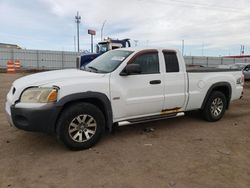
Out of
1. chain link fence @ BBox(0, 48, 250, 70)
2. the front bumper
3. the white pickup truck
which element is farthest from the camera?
chain link fence @ BBox(0, 48, 250, 70)

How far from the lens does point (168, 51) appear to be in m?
5.54

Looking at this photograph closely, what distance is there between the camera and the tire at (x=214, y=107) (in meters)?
6.27

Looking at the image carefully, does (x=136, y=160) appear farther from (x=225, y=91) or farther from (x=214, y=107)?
(x=225, y=91)

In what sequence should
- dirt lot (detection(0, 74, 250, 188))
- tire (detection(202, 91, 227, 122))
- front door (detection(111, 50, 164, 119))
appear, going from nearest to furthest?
1. dirt lot (detection(0, 74, 250, 188))
2. front door (detection(111, 50, 164, 119))
3. tire (detection(202, 91, 227, 122))

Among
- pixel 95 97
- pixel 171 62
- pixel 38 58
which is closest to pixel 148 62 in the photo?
pixel 171 62

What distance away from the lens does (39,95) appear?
4.07 metres

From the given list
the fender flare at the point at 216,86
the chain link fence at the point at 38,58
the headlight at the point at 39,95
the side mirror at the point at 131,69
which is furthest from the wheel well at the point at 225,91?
the chain link fence at the point at 38,58

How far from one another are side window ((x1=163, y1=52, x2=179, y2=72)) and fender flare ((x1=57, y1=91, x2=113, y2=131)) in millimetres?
1602

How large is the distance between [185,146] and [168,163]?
86cm

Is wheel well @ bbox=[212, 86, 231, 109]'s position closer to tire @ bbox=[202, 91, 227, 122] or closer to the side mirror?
tire @ bbox=[202, 91, 227, 122]

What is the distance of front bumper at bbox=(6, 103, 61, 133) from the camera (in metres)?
3.98

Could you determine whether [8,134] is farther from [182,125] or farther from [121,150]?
[182,125]

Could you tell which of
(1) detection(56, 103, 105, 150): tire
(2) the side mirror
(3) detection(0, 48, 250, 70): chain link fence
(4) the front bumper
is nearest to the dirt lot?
(1) detection(56, 103, 105, 150): tire

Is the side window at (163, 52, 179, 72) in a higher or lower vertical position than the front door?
higher
